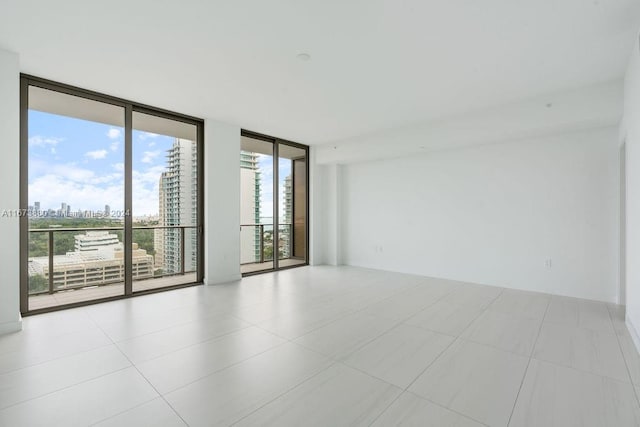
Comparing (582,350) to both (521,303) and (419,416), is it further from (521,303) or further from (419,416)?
(419,416)

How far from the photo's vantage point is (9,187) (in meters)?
2.93

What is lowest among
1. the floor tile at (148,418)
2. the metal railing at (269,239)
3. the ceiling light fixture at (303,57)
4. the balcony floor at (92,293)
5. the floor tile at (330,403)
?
the floor tile at (330,403)

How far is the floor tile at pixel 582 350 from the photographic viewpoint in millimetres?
2256

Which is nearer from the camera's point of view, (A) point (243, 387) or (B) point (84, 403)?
(B) point (84, 403)

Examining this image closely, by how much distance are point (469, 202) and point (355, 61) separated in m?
3.35

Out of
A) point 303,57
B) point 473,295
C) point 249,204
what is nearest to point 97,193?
point 249,204

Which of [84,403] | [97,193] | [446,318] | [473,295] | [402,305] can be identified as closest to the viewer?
[84,403]

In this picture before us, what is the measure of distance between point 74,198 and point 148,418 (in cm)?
355

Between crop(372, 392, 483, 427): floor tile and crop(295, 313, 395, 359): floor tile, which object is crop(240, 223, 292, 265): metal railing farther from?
crop(372, 392, 483, 427): floor tile

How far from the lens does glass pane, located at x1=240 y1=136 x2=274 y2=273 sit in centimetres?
614

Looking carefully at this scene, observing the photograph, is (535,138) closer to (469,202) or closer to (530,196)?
(530,196)

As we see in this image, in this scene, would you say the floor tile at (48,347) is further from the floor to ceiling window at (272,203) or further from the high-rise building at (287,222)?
the high-rise building at (287,222)

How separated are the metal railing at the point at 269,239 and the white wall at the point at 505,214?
183 cm

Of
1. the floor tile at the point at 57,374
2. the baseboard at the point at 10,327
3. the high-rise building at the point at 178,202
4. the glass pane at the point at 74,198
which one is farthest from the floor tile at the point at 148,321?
the high-rise building at the point at 178,202
